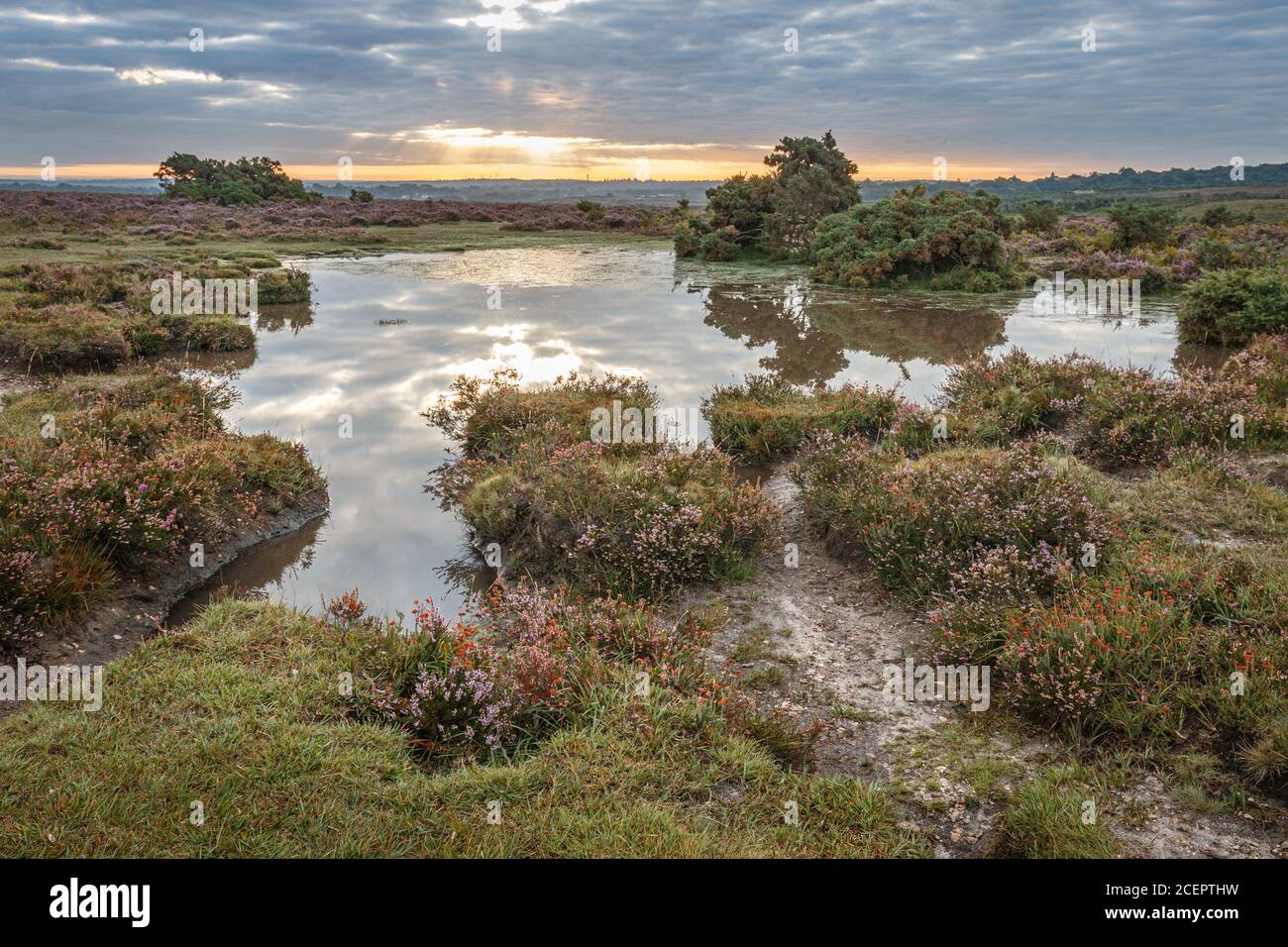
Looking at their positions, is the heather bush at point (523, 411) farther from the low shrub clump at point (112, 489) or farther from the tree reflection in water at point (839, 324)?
the tree reflection in water at point (839, 324)

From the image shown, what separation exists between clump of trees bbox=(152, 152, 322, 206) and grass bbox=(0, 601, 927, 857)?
77.2 metres

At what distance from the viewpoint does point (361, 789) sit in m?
4.83

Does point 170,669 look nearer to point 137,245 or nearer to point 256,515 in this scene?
point 256,515

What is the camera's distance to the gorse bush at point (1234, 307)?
63.9 ft

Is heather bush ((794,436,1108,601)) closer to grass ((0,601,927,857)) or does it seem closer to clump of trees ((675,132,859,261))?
grass ((0,601,927,857))

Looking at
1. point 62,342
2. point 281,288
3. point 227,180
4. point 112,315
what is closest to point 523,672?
point 62,342

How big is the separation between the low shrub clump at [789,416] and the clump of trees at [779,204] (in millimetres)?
26127

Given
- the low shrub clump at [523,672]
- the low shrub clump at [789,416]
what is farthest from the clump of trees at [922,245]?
the low shrub clump at [523,672]

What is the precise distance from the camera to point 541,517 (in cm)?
929

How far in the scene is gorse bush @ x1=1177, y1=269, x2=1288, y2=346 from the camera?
63.9 feet

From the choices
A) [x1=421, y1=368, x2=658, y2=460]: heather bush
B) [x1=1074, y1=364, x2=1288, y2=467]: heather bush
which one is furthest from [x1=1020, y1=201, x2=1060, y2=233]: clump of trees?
[x1=421, y1=368, x2=658, y2=460]: heather bush
